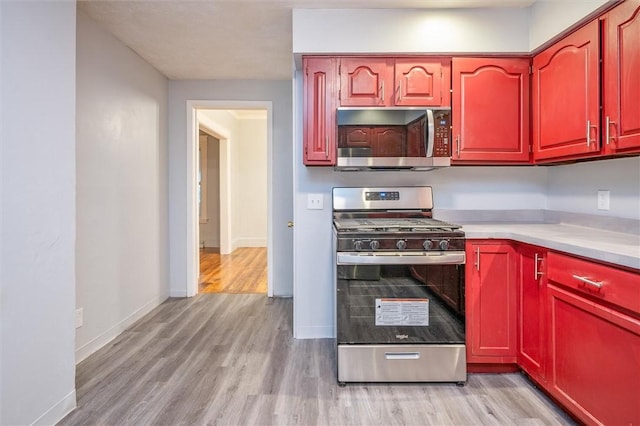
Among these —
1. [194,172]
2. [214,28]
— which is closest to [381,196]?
[214,28]

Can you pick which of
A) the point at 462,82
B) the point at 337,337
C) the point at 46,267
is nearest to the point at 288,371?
the point at 337,337

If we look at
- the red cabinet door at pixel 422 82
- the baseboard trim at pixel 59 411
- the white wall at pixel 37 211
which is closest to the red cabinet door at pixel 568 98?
the red cabinet door at pixel 422 82

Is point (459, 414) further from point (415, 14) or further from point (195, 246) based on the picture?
point (195, 246)

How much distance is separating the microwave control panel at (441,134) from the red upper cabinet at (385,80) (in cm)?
12

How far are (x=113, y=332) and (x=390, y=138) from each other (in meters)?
2.51

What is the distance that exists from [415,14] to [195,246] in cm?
303

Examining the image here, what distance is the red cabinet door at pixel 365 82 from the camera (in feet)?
7.99

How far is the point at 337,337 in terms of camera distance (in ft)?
6.99

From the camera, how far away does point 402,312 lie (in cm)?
210

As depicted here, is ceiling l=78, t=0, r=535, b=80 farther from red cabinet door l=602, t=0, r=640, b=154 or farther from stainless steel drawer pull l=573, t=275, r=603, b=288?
stainless steel drawer pull l=573, t=275, r=603, b=288

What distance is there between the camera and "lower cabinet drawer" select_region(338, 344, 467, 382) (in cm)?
209

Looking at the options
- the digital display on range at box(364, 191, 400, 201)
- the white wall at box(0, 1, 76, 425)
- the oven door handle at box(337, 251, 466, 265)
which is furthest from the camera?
the digital display on range at box(364, 191, 400, 201)

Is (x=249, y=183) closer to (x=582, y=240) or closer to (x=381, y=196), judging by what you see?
(x=381, y=196)

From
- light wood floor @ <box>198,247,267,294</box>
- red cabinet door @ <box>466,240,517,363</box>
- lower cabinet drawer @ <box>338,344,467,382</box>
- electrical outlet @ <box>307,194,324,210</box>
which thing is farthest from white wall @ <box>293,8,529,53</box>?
light wood floor @ <box>198,247,267,294</box>
